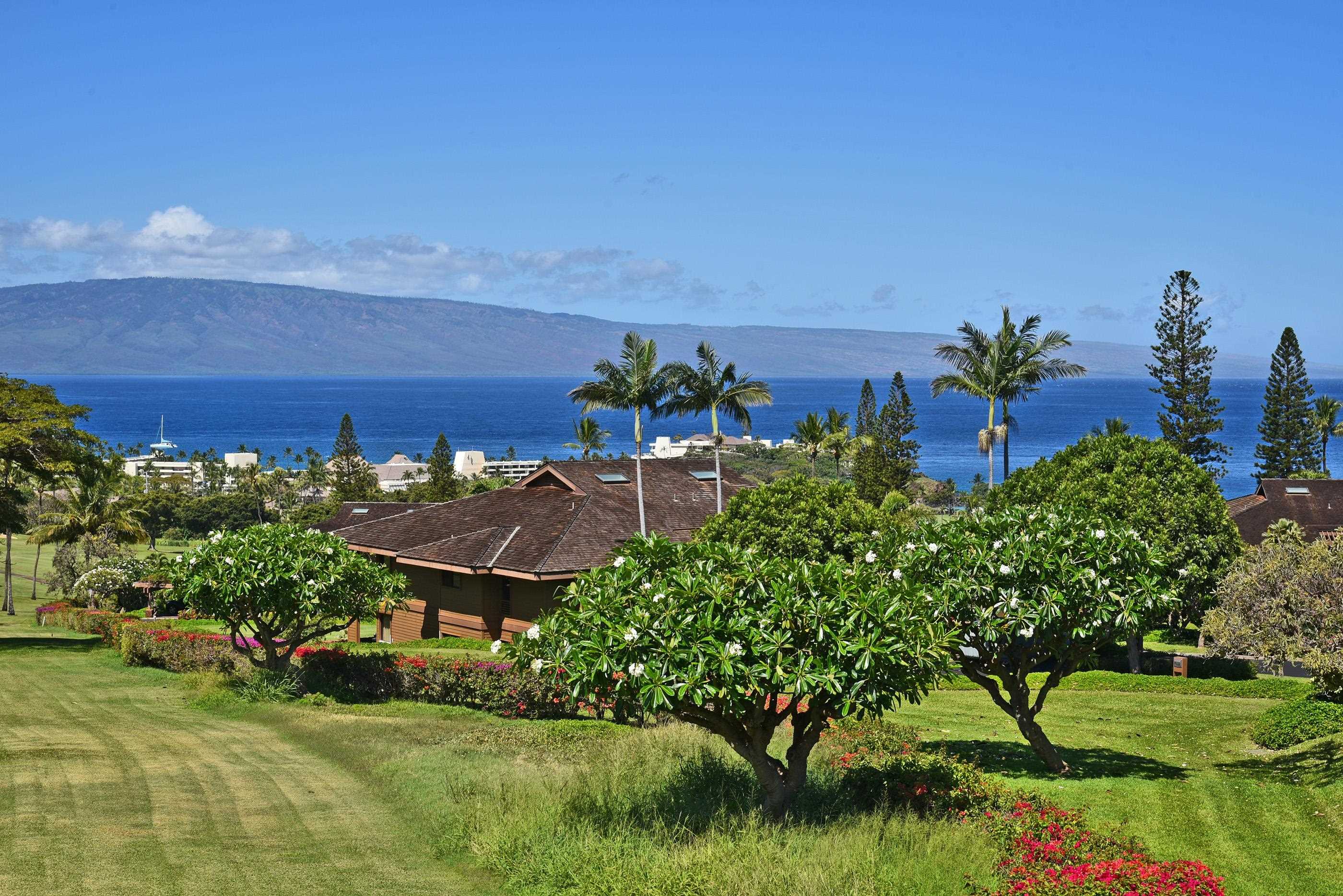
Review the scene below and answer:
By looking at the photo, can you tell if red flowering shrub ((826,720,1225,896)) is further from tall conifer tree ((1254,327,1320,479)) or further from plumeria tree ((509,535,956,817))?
tall conifer tree ((1254,327,1320,479))

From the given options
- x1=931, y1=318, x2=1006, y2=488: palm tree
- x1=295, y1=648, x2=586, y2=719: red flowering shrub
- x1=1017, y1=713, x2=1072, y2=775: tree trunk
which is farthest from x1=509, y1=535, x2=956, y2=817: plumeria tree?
x1=931, y1=318, x2=1006, y2=488: palm tree

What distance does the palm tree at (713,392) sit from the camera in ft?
126

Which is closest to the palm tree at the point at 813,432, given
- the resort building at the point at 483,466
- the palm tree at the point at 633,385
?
the palm tree at the point at 633,385

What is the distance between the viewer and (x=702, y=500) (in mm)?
43781

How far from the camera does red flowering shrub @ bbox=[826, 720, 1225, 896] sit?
39.0ft

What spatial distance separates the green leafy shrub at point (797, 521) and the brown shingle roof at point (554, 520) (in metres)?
5.34

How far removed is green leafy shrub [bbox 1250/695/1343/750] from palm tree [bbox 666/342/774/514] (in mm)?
18909

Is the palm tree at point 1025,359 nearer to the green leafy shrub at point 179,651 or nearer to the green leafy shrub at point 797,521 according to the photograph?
the green leafy shrub at point 797,521

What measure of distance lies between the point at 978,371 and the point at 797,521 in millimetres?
16625

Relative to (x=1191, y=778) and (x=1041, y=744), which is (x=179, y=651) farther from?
(x=1191, y=778)

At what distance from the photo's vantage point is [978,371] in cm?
4441

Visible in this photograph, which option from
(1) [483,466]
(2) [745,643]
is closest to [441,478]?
(2) [745,643]

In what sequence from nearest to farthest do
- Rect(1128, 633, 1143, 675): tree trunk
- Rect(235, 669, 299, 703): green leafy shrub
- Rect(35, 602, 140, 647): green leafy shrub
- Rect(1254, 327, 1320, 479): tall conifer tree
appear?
Rect(235, 669, 299, 703): green leafy shrub
Rect(1128, 633, 1143, 675): tree trunk
Rect(35, 602, 140, 647): green leafy shrub
Rect(1254, 327, 1320, 479): tall conifer tree

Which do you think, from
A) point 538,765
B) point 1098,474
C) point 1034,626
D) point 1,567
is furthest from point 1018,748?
point 1,567
